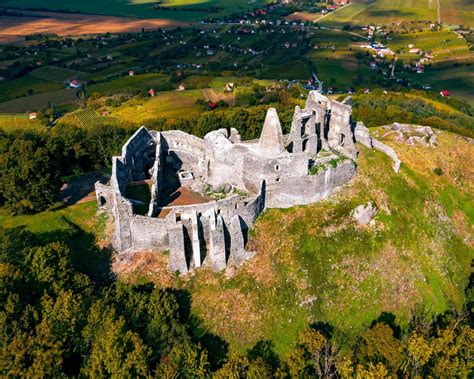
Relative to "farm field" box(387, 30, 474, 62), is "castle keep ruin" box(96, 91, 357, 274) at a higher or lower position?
higher

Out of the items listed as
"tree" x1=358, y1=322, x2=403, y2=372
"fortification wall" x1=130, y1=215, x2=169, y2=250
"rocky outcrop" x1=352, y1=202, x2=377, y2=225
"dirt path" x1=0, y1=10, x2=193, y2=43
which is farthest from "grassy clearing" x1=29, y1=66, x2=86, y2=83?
"tree" x1=358, y1=322, x2=403, y2=372

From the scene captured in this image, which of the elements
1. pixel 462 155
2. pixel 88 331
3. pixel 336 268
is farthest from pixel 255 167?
pixel 462 155

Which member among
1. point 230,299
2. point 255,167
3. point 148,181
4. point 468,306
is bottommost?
point 468,306

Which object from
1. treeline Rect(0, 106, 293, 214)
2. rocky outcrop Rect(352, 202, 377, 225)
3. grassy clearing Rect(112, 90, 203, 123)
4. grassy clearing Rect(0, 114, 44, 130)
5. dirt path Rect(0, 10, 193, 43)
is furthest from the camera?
dirt path Rect(0, 10, 193, 43)

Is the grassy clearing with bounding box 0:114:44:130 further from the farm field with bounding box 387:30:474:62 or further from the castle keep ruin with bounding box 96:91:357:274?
the farm field with bounding box 387:30:474:62

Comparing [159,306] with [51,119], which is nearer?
[159,306]

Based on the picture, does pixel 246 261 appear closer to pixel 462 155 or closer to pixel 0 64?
pixel 462 155

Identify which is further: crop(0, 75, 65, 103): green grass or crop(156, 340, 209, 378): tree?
crop(0, 75, 65, 103): green grass
